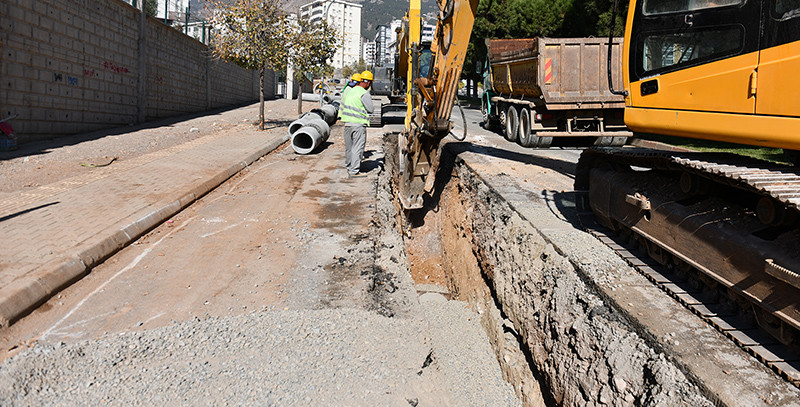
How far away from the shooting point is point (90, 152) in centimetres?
1059

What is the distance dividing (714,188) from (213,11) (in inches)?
598

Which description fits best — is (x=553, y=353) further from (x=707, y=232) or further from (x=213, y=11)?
(x=213, y=11)

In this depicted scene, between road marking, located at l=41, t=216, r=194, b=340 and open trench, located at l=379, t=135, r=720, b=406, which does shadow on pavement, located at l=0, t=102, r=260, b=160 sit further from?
open trench, located at l=379, t=135, r=720, b=406

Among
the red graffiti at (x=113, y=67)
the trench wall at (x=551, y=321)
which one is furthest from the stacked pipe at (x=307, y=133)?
the red graffiti at (x=113, y=67)

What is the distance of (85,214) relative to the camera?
6082mm

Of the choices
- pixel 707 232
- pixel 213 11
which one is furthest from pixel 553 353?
pixel 213 11

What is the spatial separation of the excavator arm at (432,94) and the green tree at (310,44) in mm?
8644

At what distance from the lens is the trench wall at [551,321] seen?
3.71m

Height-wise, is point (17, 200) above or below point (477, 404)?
above

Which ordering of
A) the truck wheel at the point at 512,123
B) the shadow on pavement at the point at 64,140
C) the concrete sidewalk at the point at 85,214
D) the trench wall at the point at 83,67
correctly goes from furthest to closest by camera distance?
the truck wheel at the point at 512,123
the trench wall at the point at 83,67
the shadow on pavement at the point at 64,140
the concrete sidewalk at the point at 85,214

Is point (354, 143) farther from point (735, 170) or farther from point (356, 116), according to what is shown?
point (735, 170)

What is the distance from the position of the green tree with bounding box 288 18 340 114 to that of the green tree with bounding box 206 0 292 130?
0.63m

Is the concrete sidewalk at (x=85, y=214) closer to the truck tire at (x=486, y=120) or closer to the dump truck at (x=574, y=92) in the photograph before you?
the dump truck at (x=574, y=92)

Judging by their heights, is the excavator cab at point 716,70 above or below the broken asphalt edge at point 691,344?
above
